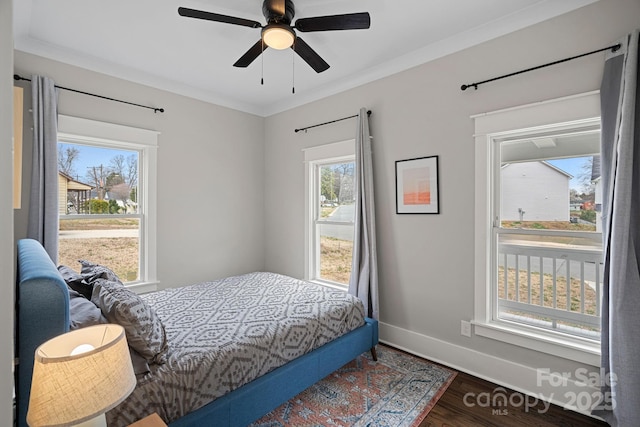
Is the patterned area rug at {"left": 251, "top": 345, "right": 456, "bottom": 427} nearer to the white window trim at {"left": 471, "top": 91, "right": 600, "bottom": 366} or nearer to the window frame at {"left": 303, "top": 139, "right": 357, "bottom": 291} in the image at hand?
the white window trim at {"left": 471, "top": 91, "right": 600, "bottom": 366}

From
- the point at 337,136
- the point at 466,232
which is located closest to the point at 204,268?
the point at 337,136

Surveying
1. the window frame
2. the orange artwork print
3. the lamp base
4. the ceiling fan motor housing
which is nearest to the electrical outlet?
the orange artwork print

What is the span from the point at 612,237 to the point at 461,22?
181cm

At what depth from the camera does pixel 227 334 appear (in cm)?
190

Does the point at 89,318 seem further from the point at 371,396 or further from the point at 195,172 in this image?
the point at 195,172

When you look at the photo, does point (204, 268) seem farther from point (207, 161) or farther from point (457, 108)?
point (457, 108)

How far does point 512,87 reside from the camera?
2330mm

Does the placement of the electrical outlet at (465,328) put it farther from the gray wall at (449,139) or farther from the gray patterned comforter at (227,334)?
the gray patterned comforter at (227,334)

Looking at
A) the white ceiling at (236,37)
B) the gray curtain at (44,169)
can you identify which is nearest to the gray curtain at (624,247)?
the white ceiling at (236,37)

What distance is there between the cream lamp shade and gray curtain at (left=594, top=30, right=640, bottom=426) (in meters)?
2.52

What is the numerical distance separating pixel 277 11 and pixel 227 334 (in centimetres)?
203

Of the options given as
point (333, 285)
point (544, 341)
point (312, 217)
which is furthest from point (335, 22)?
point (333, 285)

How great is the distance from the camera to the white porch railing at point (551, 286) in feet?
7.04

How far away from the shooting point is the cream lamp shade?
0.88 metres
